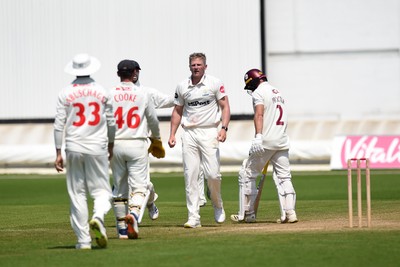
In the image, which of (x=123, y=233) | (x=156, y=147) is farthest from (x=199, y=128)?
(x=123, y=233)

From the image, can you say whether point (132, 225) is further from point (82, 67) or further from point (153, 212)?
point (153, 212)

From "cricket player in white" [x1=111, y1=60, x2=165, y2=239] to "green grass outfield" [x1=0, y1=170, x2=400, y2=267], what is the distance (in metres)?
0.51

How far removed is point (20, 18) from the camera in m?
42.0

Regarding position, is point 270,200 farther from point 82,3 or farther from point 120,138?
point 82,3

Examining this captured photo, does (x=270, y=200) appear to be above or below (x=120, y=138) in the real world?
below

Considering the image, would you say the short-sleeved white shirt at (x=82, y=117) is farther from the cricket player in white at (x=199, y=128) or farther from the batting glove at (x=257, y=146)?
the batting glove at (x=257, y=146)

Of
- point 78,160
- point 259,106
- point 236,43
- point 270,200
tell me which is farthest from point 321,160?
point 78,160

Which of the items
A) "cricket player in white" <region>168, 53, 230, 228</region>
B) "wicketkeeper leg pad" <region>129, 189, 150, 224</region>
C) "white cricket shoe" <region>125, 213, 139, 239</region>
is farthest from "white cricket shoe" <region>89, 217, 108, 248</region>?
"cricket player in white" <region>168, 53, 230, 228</region>

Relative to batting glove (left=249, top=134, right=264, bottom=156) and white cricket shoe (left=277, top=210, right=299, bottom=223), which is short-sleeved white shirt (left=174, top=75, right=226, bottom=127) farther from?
white cricket shoe (left=277, top=210, right=299, bottom=223)

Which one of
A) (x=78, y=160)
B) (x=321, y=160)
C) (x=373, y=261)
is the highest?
(x=78, y=160)

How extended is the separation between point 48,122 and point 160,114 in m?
4.32

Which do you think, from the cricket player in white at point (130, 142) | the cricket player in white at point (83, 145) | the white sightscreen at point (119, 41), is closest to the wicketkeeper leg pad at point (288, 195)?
the cricket player in white at point (130, 142)

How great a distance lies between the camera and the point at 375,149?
34125 millimetres

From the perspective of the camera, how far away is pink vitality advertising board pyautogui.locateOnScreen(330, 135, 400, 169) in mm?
33531
